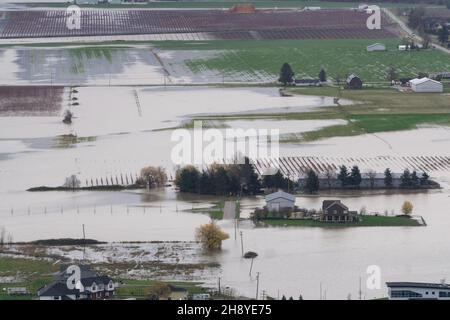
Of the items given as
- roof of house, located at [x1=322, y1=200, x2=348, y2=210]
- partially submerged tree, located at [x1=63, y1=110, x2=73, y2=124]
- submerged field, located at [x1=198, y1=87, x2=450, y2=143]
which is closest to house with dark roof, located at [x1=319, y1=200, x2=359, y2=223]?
roof of house, located at [x1=322, y1=200, x2=348, y2=210]

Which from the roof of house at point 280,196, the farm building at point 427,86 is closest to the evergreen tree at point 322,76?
the farm building at point 427,86

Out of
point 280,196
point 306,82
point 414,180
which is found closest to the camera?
point 280,196

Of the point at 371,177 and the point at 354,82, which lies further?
the point at 354,82

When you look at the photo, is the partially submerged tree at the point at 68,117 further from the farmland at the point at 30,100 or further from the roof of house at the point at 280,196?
the roof of house at the point at 280,196

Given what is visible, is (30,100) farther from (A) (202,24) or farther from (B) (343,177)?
(A) (202,24)

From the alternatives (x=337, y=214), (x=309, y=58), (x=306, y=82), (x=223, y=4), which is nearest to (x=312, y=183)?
(x=337, y=214)

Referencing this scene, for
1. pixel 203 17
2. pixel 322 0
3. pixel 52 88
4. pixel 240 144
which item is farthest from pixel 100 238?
pixel 322 0
